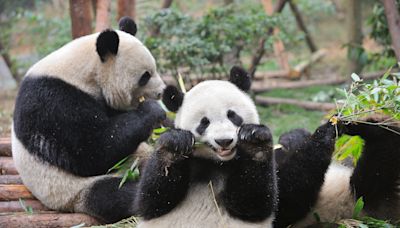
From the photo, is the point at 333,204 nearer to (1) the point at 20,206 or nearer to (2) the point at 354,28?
(1) the point at 20,206

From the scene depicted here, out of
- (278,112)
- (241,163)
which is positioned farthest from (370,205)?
(278,112)

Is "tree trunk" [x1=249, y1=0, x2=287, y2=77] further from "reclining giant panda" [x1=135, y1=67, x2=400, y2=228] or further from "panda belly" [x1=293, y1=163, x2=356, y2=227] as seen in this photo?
"reclining giant panda" [x1=135, y1=67, x2=400, y2=228]

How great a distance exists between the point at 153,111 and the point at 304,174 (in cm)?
166

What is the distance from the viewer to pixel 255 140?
Answer: 394 centimetres

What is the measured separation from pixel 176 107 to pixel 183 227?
88 centimetres

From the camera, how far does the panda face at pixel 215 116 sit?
399 cm

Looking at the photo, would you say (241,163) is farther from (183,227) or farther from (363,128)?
(363,128)

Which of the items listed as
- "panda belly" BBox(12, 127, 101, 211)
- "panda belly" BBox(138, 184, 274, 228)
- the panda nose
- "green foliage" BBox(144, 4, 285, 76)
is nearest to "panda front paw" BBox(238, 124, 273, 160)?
the panda nose

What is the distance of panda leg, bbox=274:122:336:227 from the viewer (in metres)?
4.66

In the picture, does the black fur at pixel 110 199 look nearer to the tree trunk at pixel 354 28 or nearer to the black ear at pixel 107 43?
the black ear at pixel 107 43

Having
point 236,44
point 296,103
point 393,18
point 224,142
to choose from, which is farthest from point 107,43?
point 296,103

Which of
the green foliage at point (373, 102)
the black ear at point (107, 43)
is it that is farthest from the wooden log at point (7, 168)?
the green foliage at point (373, 102)

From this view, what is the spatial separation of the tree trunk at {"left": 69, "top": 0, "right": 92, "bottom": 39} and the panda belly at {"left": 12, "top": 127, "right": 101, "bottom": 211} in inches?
97.6

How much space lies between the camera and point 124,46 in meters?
5.71
